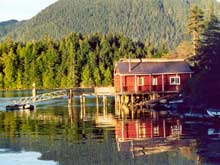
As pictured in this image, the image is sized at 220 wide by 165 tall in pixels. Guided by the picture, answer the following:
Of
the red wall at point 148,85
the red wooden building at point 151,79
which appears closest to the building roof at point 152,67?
the red wooden building at point 151,79

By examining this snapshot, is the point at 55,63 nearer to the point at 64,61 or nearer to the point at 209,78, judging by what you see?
the point at 64,61

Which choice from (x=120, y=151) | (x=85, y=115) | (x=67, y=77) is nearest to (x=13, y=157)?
(x=120, y=151)

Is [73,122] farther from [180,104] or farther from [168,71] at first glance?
[168,71]

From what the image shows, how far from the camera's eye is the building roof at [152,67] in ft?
219

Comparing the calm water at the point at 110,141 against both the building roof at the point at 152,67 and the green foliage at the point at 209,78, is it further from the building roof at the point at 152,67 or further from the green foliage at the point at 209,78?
the building roof at the point at 152,67

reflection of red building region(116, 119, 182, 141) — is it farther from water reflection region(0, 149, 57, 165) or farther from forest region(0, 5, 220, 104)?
forest region(0, 5, 220, 104)

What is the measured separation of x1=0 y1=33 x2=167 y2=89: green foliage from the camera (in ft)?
479

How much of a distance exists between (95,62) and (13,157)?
385 ft

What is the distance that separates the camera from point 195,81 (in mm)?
50031

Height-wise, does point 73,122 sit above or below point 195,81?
below

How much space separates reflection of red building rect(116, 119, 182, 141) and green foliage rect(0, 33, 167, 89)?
94.5 metres

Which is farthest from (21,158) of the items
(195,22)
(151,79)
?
(195,22)

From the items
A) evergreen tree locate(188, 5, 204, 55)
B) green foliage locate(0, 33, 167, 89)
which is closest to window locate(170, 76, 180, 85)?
evergreen tree locate(188, 5, 204, 55)

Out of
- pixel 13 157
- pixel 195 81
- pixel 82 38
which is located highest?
pixel 82 38
